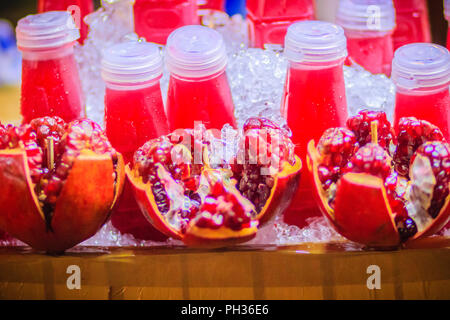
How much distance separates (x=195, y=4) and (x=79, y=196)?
587mm

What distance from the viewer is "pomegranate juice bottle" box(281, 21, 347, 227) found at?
844 mm

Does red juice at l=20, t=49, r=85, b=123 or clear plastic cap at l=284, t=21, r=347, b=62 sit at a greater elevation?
clear plastic cap at l=284, t=21, r=347, b=62

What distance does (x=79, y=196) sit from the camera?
0.73 metres

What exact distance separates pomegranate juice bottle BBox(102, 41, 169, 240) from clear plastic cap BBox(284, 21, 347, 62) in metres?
0.22

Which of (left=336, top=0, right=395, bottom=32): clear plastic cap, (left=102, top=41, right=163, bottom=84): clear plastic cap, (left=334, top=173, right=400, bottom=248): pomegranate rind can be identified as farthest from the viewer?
(left=336, top=0, right=395, bottom=32): clear plastic cap

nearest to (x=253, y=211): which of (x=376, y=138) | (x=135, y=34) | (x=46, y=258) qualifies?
(x=376, y=138)

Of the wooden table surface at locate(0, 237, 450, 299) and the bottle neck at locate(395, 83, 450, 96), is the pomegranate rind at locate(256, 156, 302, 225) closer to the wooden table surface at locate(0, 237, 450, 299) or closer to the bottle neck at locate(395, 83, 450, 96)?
the wooden table surface at locate(0, 237, 450, 299)

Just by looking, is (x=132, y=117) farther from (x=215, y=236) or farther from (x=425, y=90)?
(x=425, y=90)

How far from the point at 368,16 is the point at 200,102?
442 millimetres

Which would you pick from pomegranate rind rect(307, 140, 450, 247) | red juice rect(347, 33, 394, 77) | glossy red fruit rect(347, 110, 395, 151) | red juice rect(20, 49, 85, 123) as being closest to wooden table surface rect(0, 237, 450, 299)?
pomegranate rind rect(307, 140, 450, 247)

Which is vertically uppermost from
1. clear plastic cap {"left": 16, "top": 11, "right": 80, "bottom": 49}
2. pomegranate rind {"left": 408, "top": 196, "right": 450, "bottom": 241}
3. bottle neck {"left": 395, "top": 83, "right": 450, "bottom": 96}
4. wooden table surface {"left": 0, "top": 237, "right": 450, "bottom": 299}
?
clear plastic cap {"left": 16, "top": 11, "right": 80, "bottom": 49}

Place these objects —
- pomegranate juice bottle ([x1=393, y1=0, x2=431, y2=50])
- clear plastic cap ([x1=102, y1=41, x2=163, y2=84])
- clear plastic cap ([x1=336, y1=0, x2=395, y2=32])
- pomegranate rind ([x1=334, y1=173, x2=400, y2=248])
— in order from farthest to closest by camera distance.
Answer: pomegranate juice bottle ([x1=393, y1=0, x2=431, y2=50]) → clear plastic cap ([x1=336, y1=0, x2=395, y2=32]) → clear plastic cap ([x1=102, y1=41, x2=163, y2=84]) → pomegranate rind ([x1=334, y1=173, x2=400, y2=248])

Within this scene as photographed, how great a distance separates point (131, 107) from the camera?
0.85 metres
